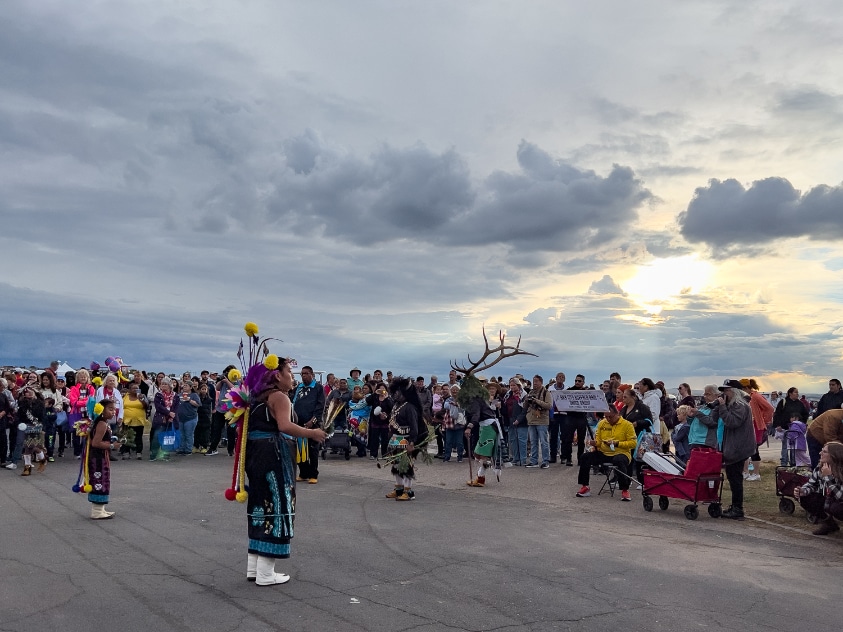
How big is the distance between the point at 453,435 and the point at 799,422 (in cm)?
782

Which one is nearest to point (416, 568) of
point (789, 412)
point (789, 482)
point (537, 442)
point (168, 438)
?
point (789, 482)

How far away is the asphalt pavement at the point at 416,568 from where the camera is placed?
5.86 meters

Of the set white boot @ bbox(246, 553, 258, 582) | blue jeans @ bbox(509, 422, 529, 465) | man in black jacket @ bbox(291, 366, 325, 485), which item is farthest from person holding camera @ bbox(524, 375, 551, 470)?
white boot @ bbox(246, 553, 258, 582)

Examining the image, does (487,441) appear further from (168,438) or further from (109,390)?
(168,438)

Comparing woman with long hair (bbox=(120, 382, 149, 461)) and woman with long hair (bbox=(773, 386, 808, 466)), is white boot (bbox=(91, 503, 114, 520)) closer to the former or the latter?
woman with long hair (bbox=(120, 382, 149, 461))

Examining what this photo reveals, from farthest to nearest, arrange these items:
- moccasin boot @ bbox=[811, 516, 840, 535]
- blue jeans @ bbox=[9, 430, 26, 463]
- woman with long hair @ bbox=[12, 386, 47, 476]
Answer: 1. blue jeans @ bbox=[9, 430, 26, 463]
2. woman with long hair @ bbox=[12, 386, 47, 476]
3. moccasin boot @ bbox=[811, 516, 840, 535]

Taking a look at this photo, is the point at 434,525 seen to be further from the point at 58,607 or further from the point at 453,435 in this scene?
the point at 453,435

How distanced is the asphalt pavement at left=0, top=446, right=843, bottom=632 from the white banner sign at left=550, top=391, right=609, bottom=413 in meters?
3.12

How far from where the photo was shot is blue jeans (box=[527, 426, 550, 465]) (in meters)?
16.4

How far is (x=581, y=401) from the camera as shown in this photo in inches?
608

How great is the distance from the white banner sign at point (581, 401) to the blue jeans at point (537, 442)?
72cm

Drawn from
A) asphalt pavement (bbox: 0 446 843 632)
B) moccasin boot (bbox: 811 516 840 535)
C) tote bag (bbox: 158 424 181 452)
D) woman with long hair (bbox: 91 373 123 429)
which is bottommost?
asphalt pavement (bbox: 0 446 843 632)

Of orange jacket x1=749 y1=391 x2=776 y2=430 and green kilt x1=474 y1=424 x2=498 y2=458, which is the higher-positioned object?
orange jacket x1=749 y1=391 x2=776 y2=430

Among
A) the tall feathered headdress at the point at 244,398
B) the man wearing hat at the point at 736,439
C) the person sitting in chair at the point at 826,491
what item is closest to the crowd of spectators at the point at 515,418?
the man wearing hat at the point at 736,439
